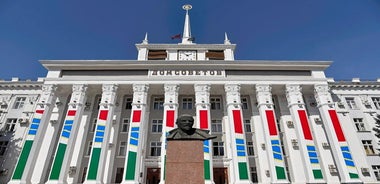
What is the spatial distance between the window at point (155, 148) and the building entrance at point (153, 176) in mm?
1739

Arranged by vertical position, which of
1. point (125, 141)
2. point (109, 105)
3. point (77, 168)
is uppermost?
point (109, 105)

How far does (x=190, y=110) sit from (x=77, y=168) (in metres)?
13.9

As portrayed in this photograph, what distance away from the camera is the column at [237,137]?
62.8 feet

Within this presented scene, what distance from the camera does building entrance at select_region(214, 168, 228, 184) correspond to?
21141 mm

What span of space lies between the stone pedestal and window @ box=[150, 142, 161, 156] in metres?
15.2

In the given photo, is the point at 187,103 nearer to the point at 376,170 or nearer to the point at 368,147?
the point at 368,147

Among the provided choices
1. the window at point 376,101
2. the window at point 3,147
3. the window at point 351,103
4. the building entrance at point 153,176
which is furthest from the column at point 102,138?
the window at point 376,101

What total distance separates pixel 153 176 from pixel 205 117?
8.47 m

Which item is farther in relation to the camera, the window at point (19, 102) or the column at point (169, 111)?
the window at point (19, 102)

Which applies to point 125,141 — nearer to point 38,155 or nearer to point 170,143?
point 38,155

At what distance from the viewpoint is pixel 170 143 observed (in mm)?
8492

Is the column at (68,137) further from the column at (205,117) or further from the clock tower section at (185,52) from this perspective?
the column at (205,117)

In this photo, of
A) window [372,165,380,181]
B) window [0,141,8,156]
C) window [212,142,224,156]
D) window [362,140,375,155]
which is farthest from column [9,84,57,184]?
window [362,140,375,155]

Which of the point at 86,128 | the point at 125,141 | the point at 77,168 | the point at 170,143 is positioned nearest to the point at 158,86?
the point at 125,141
